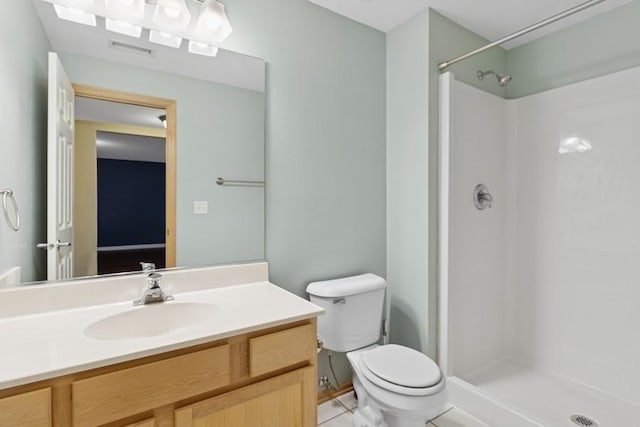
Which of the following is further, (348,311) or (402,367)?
(348,311)

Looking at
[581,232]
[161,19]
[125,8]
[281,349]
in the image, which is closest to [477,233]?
[581,232]

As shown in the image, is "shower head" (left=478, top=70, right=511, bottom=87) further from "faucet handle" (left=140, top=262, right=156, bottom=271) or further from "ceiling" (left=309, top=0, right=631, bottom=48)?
"faucet handle" (left=140, top=262, right=156, bottom=271)

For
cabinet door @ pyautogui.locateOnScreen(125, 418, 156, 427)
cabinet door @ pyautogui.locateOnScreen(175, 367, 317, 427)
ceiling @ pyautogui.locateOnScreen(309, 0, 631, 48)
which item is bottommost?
cabinet door @ pyautogui.locateOnScreen(175, 367, 317, 427)

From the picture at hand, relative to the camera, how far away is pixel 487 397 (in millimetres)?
1750

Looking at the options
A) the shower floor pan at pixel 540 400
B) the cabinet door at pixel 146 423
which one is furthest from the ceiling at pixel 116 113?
the shower floor pan at pixel 540 400

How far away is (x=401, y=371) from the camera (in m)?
1.45

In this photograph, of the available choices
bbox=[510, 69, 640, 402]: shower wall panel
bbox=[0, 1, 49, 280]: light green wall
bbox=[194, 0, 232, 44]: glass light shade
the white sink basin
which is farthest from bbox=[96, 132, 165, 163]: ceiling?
bbox=[510, 69, 640, 402]: shower wall panel

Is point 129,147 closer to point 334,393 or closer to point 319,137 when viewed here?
point 319,137

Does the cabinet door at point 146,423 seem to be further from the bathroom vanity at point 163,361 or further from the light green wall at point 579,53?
the light green wall at point 579,53

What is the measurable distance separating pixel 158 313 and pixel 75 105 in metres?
0.87

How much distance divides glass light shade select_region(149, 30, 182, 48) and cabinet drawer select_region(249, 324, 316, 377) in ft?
4.28

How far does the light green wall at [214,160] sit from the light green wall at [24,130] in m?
0.29

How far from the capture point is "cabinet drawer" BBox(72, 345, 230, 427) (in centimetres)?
83

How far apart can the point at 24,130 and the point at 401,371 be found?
174 cm
